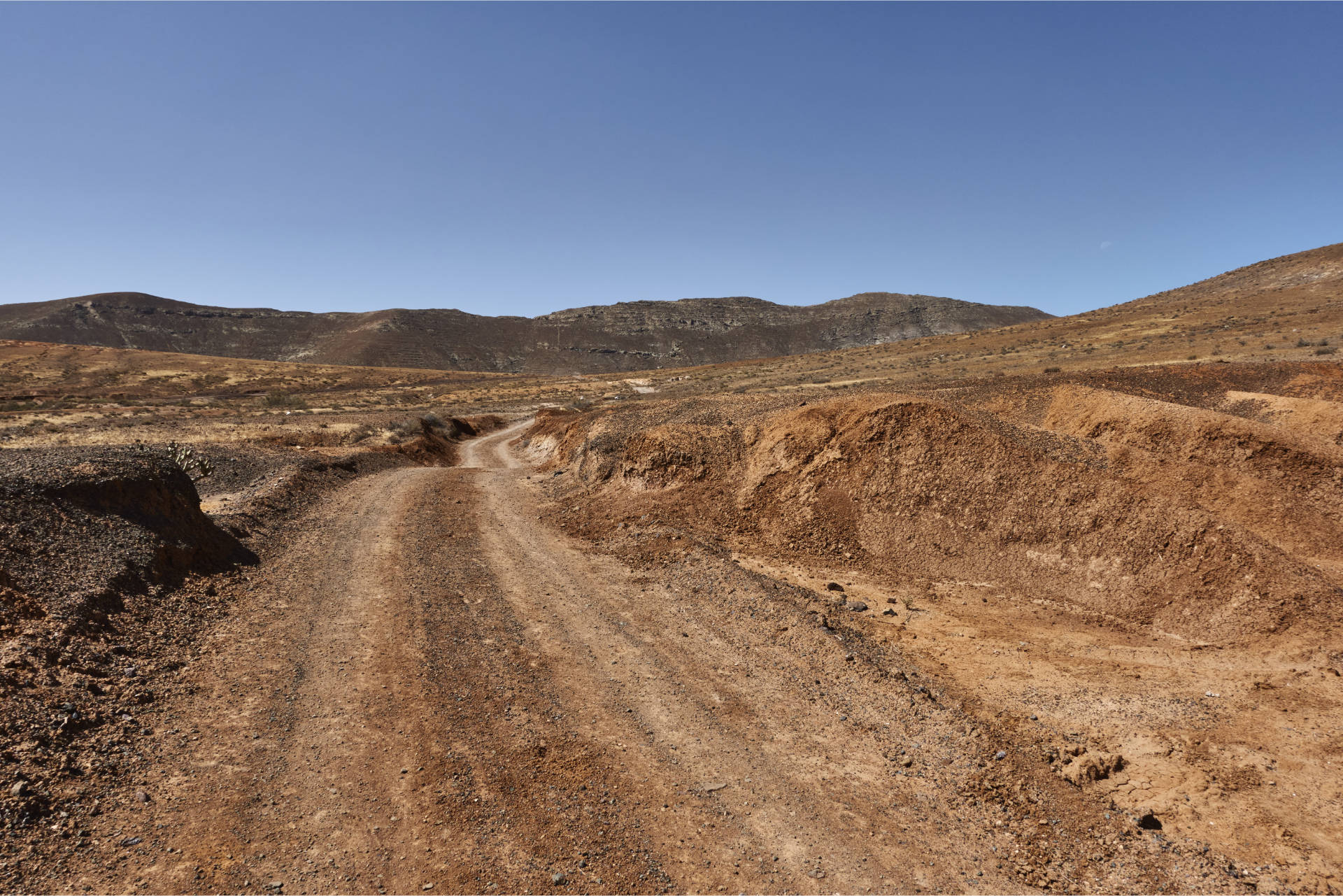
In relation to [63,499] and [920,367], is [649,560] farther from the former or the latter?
[920,367]

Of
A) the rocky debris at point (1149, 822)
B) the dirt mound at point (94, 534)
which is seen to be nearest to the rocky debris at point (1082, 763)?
the rocky debris at point (1149, 822)

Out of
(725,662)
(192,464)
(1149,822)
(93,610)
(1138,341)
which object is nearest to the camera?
(1149,822)

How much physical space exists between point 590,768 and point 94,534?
1142 cm

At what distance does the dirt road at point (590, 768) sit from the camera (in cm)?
574

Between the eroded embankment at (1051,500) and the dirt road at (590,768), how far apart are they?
14.7 ft

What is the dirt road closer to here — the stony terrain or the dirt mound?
the stony terrain

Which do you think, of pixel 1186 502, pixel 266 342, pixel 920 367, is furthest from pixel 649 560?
pixel 266 342

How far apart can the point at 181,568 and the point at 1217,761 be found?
17.1 metres

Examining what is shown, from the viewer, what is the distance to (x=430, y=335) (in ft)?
579

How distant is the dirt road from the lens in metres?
5.74

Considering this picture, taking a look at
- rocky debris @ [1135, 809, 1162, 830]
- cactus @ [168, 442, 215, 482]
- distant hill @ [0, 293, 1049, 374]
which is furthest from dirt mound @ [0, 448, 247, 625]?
distant hill @ [0, 293, 1049, 374]

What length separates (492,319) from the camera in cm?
19750

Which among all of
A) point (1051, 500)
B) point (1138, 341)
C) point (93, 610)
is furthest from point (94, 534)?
point (1138, 341)

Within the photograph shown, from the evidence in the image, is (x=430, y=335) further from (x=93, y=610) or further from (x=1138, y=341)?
(x=93, y=610)
